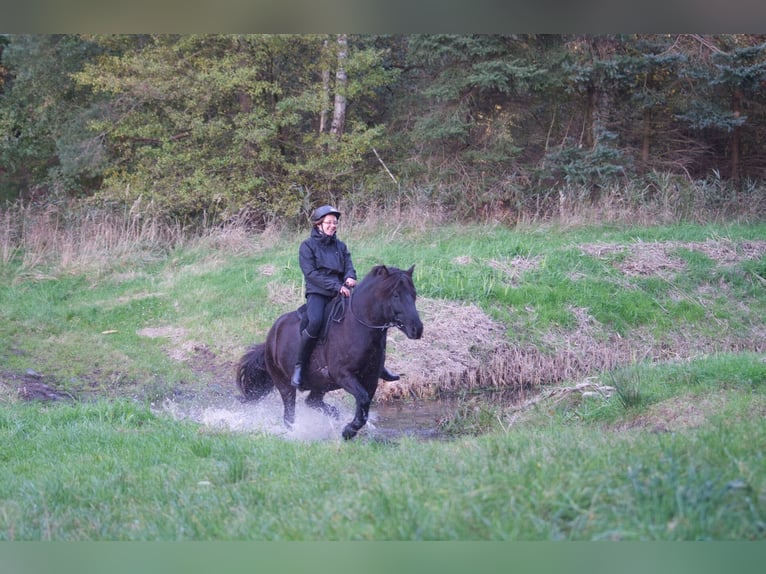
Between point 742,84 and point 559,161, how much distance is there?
5868mm

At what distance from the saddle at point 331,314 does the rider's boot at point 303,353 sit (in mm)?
98

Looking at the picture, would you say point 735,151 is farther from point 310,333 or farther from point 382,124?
point 310,333

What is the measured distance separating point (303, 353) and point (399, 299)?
176cm

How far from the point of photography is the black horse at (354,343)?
→ 8.22 meters

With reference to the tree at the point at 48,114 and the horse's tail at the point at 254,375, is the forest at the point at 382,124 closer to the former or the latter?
the tree at the point at 48,114

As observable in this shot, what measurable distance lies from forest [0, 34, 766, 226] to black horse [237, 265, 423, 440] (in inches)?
485

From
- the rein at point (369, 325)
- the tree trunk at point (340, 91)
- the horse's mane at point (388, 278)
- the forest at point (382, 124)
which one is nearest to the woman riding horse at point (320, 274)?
the rein at point (369, 325)

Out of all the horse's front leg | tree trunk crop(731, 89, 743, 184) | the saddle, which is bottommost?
the horse's front leg

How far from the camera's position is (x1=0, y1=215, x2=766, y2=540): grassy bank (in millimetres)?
4527

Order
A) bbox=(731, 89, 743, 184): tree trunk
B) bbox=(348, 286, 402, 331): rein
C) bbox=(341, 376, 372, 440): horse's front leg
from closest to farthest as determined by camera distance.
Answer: bbox=(348, 286, 402, 331): rein
bbox=(341, 376, 372, 440): horse's front leg
bbox=(731, 89, 743, 184): tree trunk

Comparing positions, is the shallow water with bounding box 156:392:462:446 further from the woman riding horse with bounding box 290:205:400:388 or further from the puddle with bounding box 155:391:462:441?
the woman riding horse with bounding box 290:205:400:388

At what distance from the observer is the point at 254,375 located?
10.5 metres

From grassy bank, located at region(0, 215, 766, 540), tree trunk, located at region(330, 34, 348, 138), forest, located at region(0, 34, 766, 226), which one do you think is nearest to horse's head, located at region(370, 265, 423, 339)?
grassy bank, located at region(0, 215, 766, 540)
